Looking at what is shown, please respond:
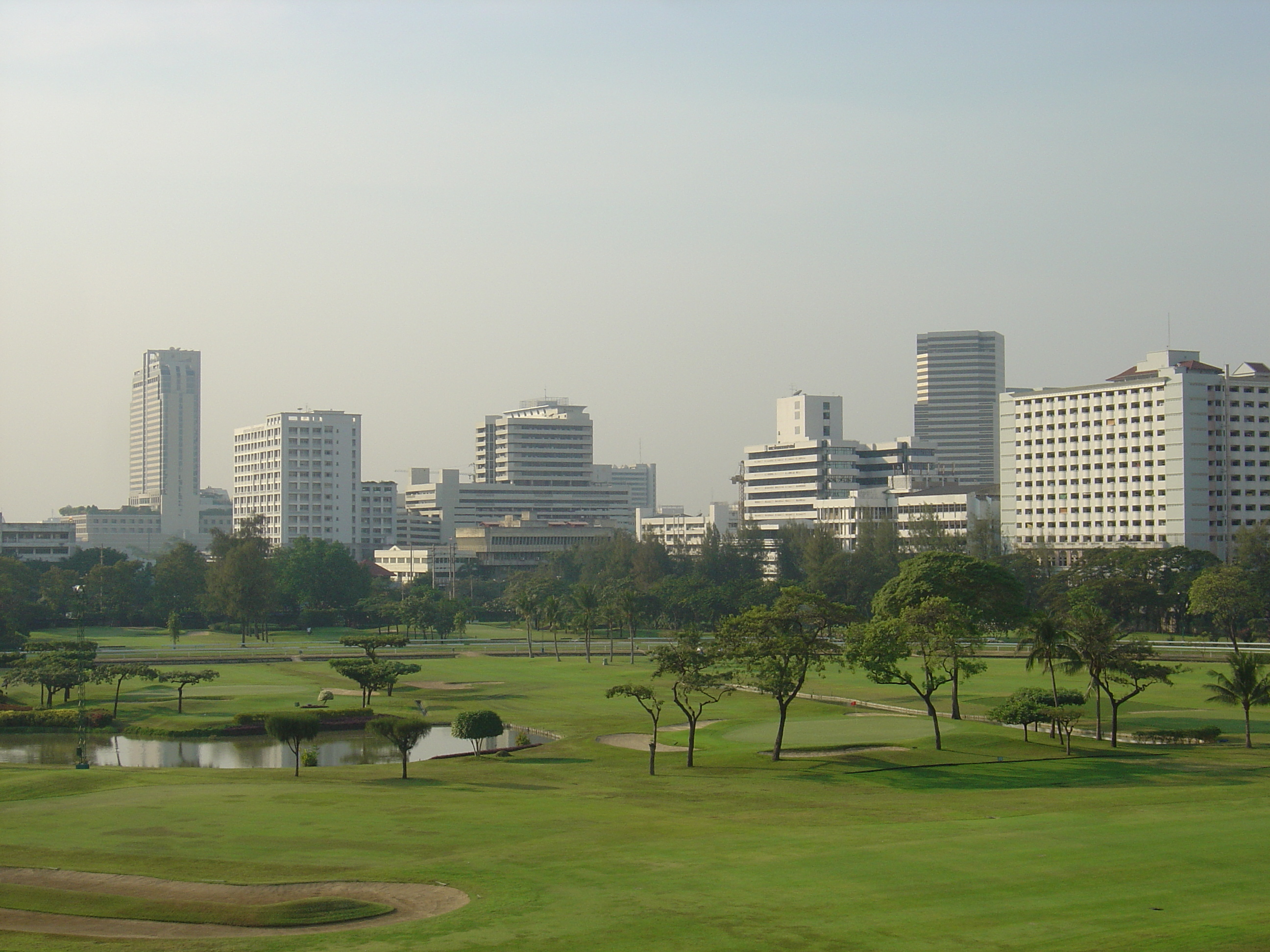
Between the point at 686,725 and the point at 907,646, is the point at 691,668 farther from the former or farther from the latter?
the point at 686,725

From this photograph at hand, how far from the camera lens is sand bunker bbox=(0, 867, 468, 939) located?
26641 millimetres

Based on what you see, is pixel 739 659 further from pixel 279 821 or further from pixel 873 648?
pixel 279 821

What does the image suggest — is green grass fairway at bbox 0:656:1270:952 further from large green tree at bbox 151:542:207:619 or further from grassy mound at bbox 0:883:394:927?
large green tree at bbox 151:542:207:619

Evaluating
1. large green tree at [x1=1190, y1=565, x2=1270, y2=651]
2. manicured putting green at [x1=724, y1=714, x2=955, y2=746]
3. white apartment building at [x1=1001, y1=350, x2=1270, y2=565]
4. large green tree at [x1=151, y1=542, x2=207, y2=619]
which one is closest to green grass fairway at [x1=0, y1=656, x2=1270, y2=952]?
manicured putting green at [x1=724, y1=714, x2=955, y2=746]

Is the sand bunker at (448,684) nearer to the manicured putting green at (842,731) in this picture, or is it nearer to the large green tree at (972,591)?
the manicured putting green at (842,731)

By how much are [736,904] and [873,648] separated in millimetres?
34315

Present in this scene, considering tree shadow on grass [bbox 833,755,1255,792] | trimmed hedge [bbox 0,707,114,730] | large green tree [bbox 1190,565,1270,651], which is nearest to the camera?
tree shadow on grass [bbox 833,755,1255,792]

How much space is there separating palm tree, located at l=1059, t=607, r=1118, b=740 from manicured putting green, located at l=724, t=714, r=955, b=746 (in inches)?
280

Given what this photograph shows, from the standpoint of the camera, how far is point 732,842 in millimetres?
35688

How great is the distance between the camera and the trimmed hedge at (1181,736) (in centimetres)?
6241

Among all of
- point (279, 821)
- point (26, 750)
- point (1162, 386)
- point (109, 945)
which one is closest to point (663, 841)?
point (279, 821)

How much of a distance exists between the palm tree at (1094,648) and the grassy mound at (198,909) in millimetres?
42885

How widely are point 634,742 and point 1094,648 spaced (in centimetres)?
2360

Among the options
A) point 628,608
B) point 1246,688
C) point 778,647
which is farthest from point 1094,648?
point 628,608
